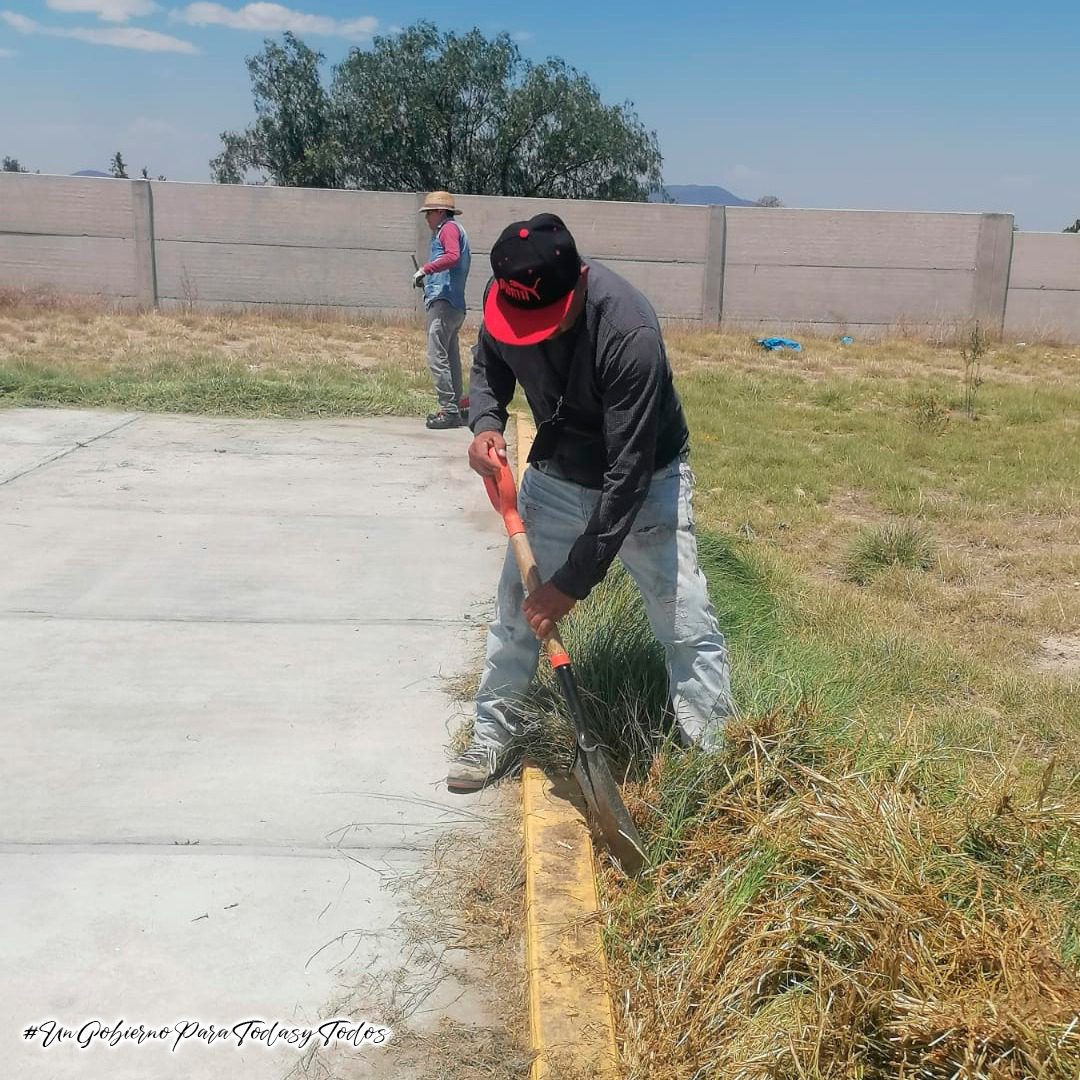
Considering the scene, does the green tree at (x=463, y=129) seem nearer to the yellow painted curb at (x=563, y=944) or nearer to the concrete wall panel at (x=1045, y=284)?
the concrete wall panel at (x=1045, y=284)

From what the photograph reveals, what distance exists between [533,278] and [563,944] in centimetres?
169

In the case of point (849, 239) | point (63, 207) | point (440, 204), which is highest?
point (440, 204)

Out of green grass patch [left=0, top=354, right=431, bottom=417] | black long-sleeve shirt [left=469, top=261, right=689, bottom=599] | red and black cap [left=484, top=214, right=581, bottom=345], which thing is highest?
red and black cap [left=484, top=214, right=581, bottom=345]

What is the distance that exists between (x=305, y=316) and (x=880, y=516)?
13992 mm

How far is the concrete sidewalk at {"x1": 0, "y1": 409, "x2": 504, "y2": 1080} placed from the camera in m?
2.77

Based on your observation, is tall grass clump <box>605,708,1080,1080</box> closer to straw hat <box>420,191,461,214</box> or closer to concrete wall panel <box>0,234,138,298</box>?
straw hat <box>420,191,461,214</box>

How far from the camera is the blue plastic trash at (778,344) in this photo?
58.2 ft

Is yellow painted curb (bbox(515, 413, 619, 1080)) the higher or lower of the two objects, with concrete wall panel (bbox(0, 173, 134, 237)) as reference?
lower

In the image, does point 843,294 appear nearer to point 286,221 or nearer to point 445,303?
point 286,221

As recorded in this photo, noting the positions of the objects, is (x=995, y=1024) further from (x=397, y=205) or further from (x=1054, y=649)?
(x=397, y=205)

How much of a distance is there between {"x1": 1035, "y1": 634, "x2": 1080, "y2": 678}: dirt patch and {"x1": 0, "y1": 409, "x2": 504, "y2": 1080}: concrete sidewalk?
2.47m

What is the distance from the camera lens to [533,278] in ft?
10.1

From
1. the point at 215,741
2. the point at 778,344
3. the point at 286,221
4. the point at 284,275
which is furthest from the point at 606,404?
the point at 286,221

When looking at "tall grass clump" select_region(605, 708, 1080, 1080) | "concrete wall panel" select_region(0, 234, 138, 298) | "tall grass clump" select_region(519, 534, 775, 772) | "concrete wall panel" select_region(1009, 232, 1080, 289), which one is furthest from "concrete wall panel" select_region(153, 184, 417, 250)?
"tall grass clump" select_region(605, 708, 1080, 1080)
